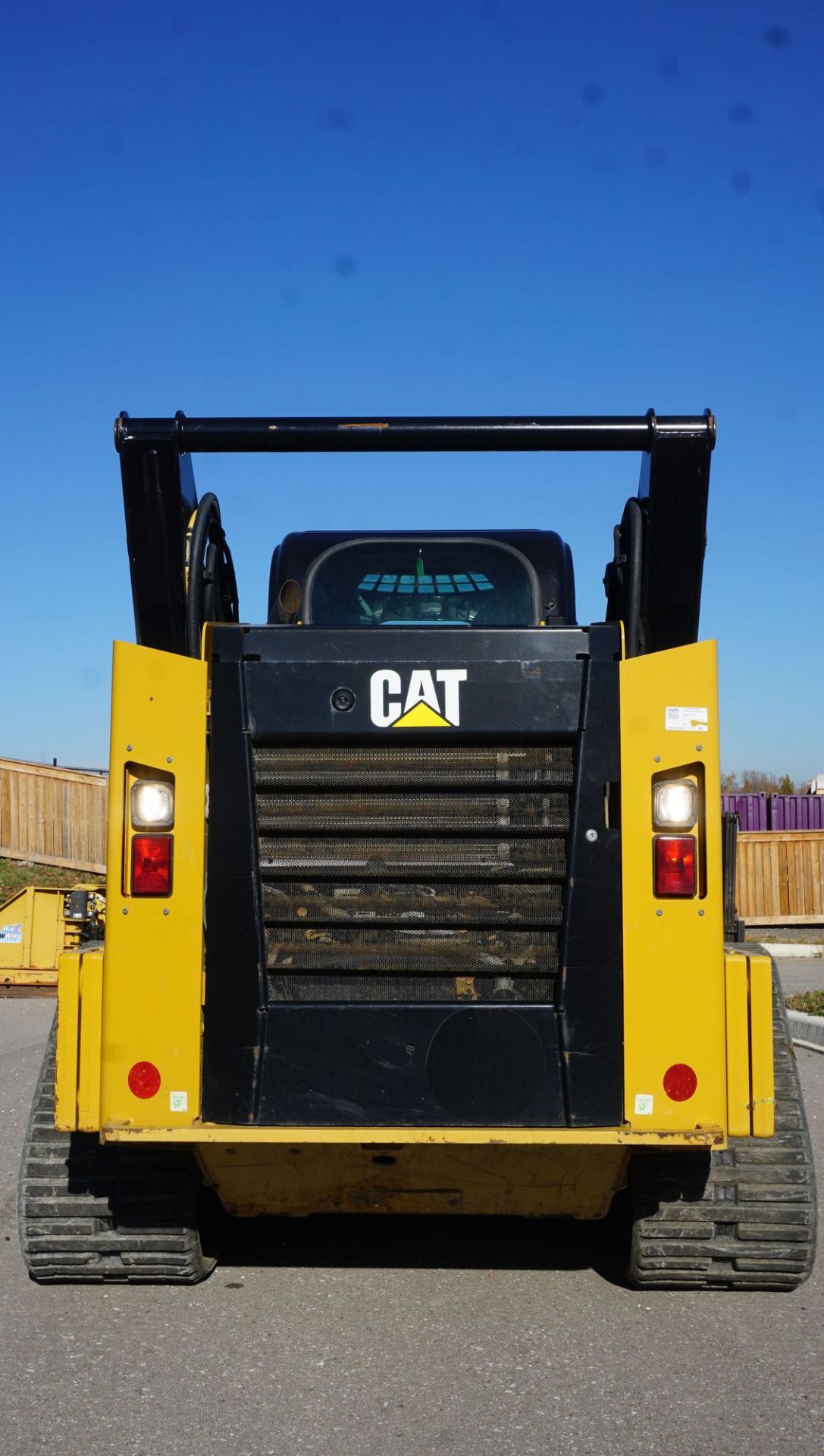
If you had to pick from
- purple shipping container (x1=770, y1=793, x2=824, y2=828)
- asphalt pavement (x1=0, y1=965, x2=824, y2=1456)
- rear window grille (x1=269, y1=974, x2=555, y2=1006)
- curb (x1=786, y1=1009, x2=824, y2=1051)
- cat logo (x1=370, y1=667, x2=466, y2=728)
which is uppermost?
purple shipping container (x1=770, y1=793, x2=824, y2=828)

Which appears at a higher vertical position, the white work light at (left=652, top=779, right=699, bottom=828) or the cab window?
the cab window

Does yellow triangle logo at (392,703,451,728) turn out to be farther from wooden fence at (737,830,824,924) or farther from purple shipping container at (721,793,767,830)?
purple shipping container at (721,793,767,830)

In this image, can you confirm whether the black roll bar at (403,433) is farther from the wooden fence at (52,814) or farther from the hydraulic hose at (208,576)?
the wooden fence at (52,814)

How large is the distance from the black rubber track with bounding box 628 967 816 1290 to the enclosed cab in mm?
12

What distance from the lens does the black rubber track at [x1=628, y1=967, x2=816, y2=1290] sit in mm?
4754

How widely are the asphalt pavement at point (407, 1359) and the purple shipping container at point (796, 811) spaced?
34.8 metres

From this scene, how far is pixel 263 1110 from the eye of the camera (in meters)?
4.46

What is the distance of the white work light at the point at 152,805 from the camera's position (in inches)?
177

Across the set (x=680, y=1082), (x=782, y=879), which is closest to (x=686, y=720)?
(x=680, y=1082)

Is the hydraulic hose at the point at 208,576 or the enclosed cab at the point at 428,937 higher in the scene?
the hydraulic hose at the point at 208,576

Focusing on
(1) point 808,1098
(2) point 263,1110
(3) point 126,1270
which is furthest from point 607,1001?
(1) point 808,1098

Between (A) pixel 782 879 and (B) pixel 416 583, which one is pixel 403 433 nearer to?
(B) pixel 416 583

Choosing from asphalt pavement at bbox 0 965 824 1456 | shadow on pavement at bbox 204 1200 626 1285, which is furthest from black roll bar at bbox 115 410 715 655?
shadow on pavement at bbox 204 1200 626 1285

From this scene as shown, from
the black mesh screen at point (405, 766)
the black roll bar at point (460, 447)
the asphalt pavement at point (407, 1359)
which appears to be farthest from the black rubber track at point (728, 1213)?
the black roll bar at point (460, 447)
